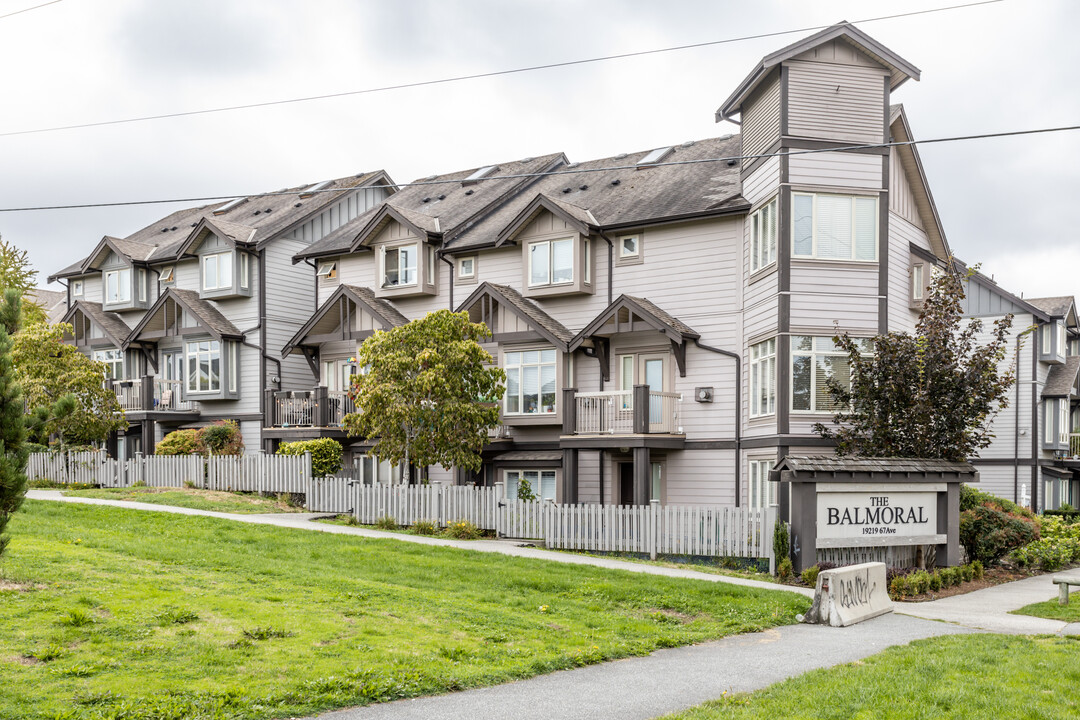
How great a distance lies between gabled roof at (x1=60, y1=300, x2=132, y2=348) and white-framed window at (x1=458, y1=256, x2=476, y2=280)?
14048 mm

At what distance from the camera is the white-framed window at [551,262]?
2866 cm

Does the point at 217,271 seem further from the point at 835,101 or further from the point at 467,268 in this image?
the point at 835,101

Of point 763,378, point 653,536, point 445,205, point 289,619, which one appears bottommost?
point 653,536

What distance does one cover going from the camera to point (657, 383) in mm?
27625

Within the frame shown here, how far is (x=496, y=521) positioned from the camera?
77.3 feet

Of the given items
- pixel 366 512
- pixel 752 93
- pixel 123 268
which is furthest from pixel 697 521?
pixel 123 268

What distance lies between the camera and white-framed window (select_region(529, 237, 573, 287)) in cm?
2866

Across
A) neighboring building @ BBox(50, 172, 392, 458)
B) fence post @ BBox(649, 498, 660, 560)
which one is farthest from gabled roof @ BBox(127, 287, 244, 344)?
fence post @ BBox(649, 498, 660, 560)

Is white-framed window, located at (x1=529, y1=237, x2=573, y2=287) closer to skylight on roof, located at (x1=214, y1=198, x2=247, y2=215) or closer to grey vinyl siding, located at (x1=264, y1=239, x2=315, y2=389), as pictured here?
grey vinyl siding, located at (x1=264, y1=239, x2=315, y2=389)

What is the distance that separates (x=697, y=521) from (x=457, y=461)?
6.75 m

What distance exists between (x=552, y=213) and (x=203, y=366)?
576 inches

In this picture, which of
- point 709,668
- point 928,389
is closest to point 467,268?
point 928,389

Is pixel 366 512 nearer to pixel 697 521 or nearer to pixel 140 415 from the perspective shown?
pixel 697 521

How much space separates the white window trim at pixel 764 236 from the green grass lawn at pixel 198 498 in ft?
42.8
